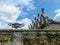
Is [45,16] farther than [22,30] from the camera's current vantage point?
Yes

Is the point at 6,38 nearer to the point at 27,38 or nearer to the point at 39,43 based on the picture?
the point at 27,38

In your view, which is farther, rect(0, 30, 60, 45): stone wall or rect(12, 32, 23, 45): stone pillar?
rect(12, 32, 23, 45): stone pillar

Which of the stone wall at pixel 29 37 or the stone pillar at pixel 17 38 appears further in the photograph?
the stone pillar at pixel 17 38

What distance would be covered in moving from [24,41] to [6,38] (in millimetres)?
1238

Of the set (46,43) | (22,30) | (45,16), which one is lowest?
(46,43)

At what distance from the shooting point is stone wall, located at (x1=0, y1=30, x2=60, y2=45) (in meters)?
12.2

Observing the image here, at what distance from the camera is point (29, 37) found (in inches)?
486

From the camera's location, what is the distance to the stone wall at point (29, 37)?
12.2 metres

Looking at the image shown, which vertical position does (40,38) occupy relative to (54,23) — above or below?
below

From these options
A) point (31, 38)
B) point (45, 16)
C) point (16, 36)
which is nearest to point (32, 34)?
point (31, 38)

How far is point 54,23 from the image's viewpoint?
32.2 meters

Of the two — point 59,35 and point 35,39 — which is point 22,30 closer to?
point 35,39

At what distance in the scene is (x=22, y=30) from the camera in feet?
40.3

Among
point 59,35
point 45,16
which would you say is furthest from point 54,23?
point 59,35
